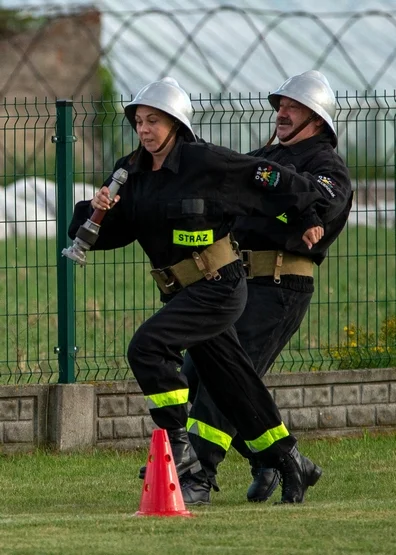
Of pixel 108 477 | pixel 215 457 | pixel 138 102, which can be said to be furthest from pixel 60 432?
pixel 138 102

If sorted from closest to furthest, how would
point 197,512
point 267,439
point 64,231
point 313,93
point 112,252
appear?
1. point 197,512
2. point 267,439
3. point 313,93
4. point 64,231
5. point 112,252

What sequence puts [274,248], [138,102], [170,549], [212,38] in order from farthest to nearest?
[212,38]
[274,248]
[138,102]
[170,549]

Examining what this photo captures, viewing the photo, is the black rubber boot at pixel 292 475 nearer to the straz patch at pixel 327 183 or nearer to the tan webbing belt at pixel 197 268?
the tan webbing belt at pixel 197 268

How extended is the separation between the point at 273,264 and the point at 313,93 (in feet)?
3.10

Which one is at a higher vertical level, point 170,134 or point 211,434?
point 170,134

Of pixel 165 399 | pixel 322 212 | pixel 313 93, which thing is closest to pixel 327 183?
pixel 322 212

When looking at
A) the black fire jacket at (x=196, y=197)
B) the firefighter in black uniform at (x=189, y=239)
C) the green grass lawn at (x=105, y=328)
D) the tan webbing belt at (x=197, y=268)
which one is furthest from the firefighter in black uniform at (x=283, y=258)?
the green grass lawn at (x=105, y=328)

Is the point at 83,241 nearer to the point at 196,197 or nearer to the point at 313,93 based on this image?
the point at 196,197

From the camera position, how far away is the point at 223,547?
5.60 meters

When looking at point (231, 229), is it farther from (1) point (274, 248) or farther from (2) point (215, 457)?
(2) point (215, 457)

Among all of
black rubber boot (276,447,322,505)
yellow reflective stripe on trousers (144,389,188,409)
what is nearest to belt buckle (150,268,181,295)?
yellow reflective stripe on trousers (144,389,188,409)

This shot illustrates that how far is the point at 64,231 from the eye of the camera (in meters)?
9.48

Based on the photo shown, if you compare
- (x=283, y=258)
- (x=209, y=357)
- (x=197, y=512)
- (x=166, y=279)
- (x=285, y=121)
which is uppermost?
(x=285, y=121)

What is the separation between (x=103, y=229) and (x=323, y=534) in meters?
1.97
